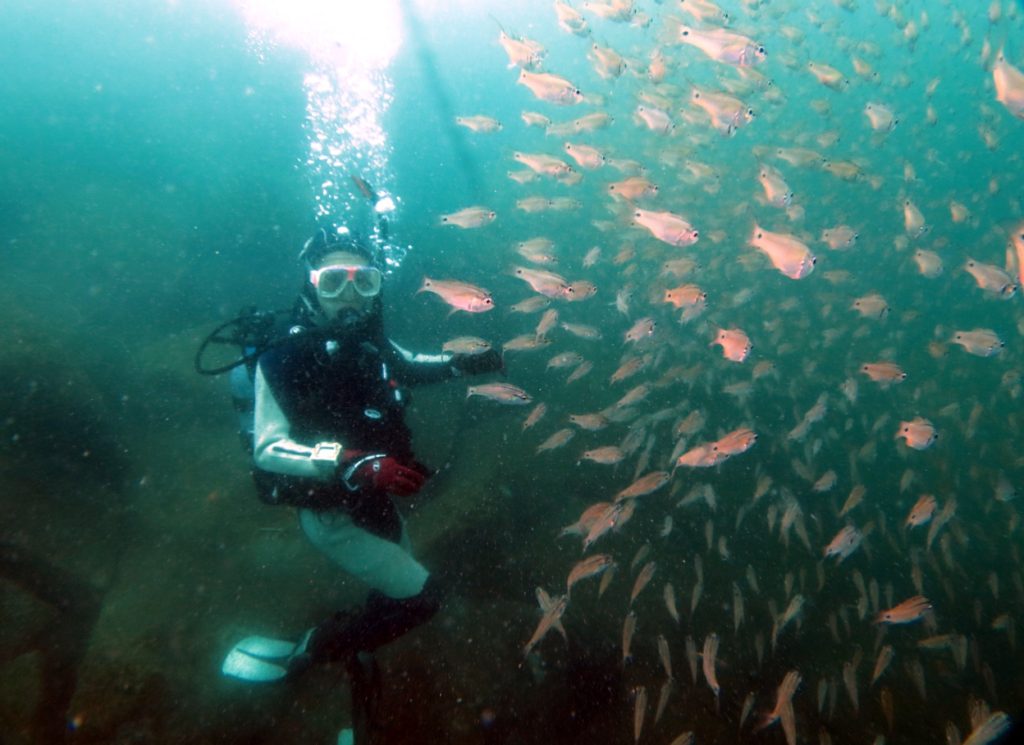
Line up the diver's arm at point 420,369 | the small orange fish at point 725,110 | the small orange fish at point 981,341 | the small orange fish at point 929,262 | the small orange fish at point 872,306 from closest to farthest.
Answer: the diver's arm at point 420,369 → the small orange fish at point 981,341 → the small orange fish at point 725,110 → the small orange fish at point 872,306 → the small orange fish at point 929,262

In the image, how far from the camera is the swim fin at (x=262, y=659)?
14.7 ft

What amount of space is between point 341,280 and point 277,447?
5.21 ft

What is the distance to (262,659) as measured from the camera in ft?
15.4

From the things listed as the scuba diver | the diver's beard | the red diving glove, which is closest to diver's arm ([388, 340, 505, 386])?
the scuba diver

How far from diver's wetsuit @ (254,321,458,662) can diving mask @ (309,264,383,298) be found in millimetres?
361

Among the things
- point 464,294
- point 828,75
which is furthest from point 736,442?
point 828,75

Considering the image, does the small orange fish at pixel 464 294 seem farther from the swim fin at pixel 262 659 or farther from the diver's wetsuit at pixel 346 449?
the swim fin at pixel 262 659

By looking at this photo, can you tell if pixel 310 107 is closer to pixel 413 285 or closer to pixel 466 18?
pixel 466 18

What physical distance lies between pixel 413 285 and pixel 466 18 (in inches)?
1289

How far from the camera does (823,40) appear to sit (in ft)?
194

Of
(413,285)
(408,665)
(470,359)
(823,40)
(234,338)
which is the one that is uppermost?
(823,40)

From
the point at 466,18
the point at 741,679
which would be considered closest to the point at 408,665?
the point at 741,679

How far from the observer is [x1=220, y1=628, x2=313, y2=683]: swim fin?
4.47 meters

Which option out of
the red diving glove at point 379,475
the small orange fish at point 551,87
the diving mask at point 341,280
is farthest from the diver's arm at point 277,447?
the small orange fish at point 551,87
